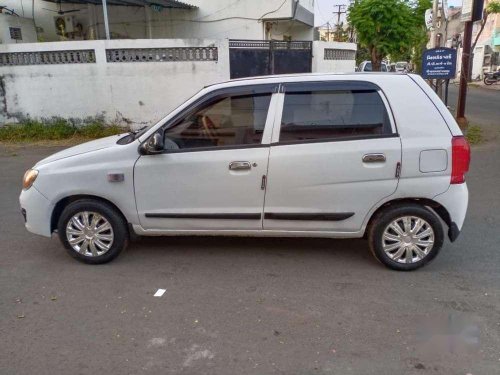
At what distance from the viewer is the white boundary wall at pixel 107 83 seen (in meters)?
9.58

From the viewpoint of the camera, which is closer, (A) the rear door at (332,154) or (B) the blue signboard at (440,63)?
(A) the rear door at (332,154)

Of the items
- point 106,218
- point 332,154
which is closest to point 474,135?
point 332,154

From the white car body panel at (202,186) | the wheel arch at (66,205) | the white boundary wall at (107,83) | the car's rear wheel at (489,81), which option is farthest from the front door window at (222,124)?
the car's rear wheel at (489,81)

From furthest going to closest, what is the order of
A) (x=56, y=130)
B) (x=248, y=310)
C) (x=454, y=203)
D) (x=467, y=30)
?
1. (x=56, y=130)
2. (x=467, y=30)
3. (x=454, y=203)
4. (x=248, y=310)

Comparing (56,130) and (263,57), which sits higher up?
(263,57)

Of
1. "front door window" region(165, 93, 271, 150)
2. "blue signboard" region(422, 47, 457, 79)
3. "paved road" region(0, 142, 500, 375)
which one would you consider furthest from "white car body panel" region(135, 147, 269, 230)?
"blue signboard" region(422, 47, 457, 79)

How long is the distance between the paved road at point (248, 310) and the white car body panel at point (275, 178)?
37 cm

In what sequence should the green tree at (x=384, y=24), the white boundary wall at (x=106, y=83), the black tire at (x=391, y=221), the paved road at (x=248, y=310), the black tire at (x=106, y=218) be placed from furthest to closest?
1. the green tree at (x=384, y=24)
2. the white boundary wall at (x=106, y=83)
3. the black tire at (x=106, y=218)
4. the black tire at (x=391, y=221)
5. the paved road at (x=248, y=310)

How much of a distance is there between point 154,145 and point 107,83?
6.87 meters

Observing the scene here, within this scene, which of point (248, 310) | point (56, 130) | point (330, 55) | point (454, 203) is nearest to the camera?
point (248, 310)

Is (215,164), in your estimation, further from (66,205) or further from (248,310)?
(66,205)

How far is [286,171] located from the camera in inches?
142

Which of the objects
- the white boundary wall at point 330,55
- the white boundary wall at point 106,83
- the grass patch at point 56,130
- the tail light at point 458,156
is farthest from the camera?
the white boundary wall at point 330,55

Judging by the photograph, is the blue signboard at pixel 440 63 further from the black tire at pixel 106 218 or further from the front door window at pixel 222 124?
the black tire at pixel 106 218
